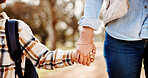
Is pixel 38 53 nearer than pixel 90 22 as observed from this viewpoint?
No

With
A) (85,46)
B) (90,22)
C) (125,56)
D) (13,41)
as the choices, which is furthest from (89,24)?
(13,41)

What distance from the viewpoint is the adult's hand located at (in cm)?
155

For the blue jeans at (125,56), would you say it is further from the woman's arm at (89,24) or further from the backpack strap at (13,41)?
the backpack strap at (13,41)

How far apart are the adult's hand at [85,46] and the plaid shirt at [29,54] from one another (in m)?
0.13

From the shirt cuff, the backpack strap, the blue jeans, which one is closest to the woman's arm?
the shirt cuff

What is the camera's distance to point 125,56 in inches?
61.6

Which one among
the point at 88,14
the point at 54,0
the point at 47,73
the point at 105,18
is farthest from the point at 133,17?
the point at 54,0

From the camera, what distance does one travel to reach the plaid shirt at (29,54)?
1.48m

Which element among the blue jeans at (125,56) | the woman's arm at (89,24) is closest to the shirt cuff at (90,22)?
the woman's arm at (89,24)

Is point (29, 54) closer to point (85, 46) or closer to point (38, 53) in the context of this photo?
point (38, 53)

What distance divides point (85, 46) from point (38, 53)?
0.41m

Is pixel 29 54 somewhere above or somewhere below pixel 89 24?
below

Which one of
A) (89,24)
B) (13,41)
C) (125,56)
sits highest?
(89,24)

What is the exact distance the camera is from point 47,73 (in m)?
6.17
